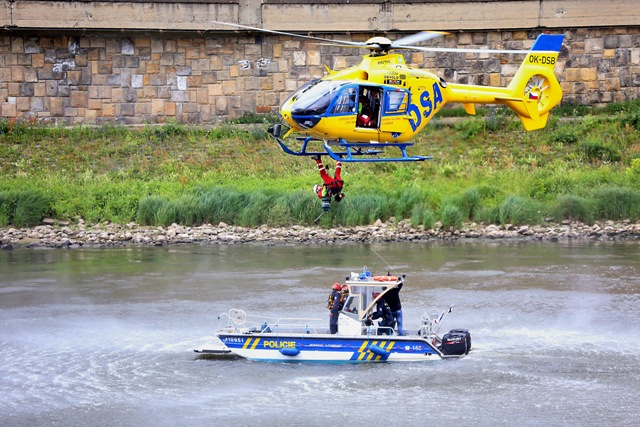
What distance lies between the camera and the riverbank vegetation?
38.1 m

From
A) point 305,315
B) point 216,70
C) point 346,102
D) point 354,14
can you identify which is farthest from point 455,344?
point 216,70

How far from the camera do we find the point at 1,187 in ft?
126

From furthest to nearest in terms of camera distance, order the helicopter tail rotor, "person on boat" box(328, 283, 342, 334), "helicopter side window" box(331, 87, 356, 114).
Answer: the helicopter tail rotor → "person on boat" box(328, 283, 342, 334) → "helicopter side window" box(331, 87, 356, 114)

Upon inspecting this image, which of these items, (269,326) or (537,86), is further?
(537,86)

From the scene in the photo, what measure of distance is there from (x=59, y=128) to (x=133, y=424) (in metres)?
22.8

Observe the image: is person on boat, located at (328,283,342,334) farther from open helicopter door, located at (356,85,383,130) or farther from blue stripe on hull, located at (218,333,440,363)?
open helicopter door, located at (356,85,383,130)

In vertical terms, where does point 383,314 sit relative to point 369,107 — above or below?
below

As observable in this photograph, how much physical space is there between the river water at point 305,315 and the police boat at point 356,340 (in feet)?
0.93

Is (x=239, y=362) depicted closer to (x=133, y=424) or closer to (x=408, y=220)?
(x=133, y=424)

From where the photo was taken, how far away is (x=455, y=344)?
2409 centimetres

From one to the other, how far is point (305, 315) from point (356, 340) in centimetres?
345

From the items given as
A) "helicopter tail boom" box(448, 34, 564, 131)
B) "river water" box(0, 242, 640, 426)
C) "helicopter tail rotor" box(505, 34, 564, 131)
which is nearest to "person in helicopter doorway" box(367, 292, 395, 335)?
"river water" box(0, 242, 640, 426)

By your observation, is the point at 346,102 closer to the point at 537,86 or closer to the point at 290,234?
the point at 537,86

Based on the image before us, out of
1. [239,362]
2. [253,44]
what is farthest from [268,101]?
[239,362]
